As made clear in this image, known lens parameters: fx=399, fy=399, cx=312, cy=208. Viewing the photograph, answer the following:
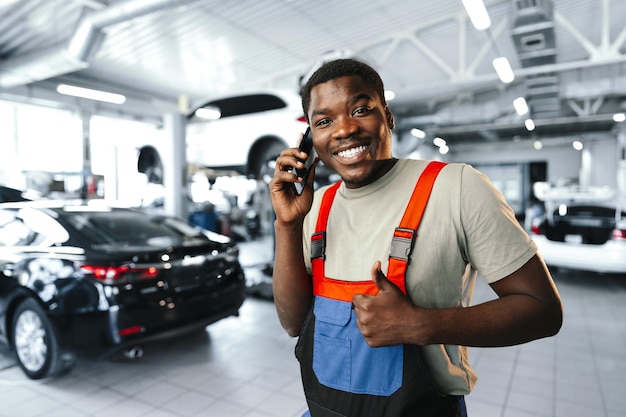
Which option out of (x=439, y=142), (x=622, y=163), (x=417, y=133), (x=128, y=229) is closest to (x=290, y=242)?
(x=128, y=229)

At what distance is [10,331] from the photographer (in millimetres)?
2930

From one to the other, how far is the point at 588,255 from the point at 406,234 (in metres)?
5.40

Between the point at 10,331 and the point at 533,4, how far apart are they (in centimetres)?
677

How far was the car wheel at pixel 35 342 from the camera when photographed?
8.66 ft

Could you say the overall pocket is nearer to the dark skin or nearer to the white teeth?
the dark skin

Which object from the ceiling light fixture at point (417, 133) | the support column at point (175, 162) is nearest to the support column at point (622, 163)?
the ceiling light fixture at point (417, 133)

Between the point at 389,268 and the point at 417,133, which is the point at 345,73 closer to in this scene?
the point at 389,268

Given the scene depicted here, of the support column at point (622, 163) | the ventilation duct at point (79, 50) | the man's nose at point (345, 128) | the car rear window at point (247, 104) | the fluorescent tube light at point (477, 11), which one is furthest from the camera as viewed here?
the support column at point (622, 163)

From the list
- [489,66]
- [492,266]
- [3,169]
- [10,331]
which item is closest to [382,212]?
[492,266]

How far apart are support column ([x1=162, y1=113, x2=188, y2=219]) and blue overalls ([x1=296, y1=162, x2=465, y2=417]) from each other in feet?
15.3

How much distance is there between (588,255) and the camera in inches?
200

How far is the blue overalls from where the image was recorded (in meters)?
0.83

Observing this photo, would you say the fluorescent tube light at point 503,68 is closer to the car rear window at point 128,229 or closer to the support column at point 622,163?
the car rear window at point 128,229

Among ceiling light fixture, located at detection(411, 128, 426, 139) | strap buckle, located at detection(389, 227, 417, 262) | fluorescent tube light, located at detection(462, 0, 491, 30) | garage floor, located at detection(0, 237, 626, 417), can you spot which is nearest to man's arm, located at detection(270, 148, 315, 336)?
strap buckle, located at detection(389, 227, 417, 262)
